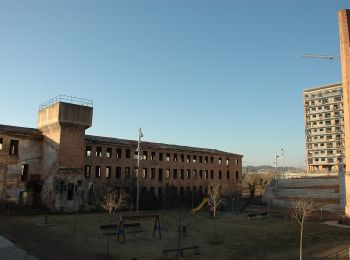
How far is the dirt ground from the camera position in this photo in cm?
2127

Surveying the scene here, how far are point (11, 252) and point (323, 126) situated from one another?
376 ft

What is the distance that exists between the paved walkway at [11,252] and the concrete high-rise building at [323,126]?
105 m

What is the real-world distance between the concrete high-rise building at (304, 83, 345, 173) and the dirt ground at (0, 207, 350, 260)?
8941 centimetres

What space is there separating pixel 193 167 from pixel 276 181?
626 inches

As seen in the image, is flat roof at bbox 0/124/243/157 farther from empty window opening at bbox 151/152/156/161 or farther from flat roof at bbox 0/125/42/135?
empty window opening at bbox 151/152/156/161

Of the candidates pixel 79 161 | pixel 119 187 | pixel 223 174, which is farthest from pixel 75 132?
pixel 223 174

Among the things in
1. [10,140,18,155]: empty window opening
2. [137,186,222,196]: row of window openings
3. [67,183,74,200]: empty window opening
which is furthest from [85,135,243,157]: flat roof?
[10,140,18,155]: empty window opening

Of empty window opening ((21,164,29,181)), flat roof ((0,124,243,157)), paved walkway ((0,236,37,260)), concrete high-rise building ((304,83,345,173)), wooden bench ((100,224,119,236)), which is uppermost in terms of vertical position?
concrete high-rise building ((304,83,345,173))

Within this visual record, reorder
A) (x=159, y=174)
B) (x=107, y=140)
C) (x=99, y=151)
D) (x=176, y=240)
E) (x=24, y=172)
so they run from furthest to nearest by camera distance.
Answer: (x=159, y=174) < (x=107, y=140) < (x=99, y=151) < (x=24, y=172) < (x=176, y=240)

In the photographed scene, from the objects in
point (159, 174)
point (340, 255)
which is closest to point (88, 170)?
point (159, 174)

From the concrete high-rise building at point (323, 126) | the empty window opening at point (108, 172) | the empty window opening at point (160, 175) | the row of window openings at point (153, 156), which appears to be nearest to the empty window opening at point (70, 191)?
the row of window openings at point (153, 156)

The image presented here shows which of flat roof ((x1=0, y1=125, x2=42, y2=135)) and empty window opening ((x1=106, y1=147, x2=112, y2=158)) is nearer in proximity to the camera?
flat roof ((x1=0, y1=125, x2=42, y2=135))

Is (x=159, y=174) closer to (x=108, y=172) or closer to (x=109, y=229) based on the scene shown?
(x=108, y=172)

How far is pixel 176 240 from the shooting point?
85.9 ft
